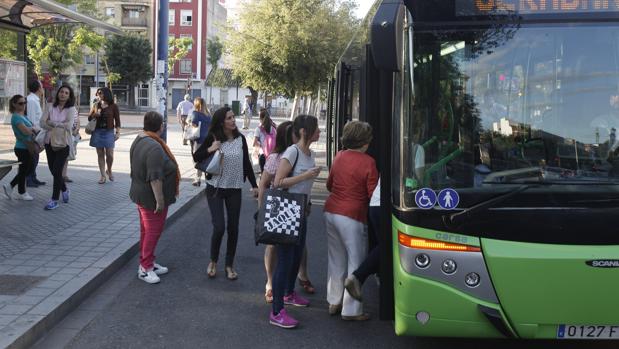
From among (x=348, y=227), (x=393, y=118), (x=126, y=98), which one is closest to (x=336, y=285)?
(x=348, y=227)

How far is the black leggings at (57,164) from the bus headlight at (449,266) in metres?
7.14

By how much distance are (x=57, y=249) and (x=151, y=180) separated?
1835mm

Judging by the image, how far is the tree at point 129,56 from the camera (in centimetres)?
6425

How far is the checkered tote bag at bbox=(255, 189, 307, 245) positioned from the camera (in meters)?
5.02

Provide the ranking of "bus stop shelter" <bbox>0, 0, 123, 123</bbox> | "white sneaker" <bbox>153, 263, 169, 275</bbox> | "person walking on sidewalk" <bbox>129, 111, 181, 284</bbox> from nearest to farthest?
"person walking on sidewalk" <bbox>129, 111, 181, 284</bbox> → "white sneaker" <bbox>153, 263, 169, 275</bbox> → "bus stop shelter" <bbox>0, 0, 123, 123</bbox>

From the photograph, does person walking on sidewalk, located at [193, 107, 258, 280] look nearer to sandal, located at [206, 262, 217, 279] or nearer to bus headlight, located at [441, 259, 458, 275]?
sandal, located at [206, 262, 217, 279]

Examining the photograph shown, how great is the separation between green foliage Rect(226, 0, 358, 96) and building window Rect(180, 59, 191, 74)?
5327cm

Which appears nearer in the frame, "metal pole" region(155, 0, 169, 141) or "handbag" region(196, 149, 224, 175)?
"handbag" region(196, 149, 224, 175)

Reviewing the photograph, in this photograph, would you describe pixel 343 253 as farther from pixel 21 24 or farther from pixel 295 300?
pixel 21 24

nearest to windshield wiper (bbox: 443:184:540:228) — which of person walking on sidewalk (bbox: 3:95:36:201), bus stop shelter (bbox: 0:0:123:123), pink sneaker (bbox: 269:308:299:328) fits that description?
pink sneaker (bbox: 269:308:299:328)

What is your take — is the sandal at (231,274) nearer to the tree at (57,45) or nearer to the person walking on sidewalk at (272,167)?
the person walking on sidewalk at (272,167)

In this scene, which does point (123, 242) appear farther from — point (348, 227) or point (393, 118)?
point (393, 118)

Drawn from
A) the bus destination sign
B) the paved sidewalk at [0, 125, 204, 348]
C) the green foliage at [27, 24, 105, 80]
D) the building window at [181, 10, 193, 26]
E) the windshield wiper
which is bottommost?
the paved sidewalk at [0, 125, 204, 348]

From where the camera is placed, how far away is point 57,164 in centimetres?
955
